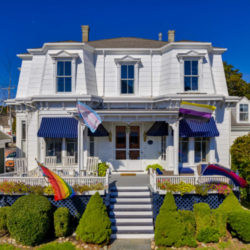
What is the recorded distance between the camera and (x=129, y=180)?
13.5m

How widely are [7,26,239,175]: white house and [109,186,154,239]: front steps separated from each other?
3424 mm

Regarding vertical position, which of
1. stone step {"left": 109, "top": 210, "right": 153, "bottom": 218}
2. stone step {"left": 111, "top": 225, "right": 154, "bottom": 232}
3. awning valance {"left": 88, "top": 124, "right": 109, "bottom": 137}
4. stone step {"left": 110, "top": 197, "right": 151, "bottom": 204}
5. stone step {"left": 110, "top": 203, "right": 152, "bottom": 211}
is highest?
awning valance {"left": 88, "top": 124, "right": 109, "bottom": 137}

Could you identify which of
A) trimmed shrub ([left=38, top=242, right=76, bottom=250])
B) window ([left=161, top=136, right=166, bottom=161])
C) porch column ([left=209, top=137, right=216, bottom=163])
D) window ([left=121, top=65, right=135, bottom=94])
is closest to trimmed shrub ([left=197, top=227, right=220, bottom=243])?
trimmed shrub ([left=38, top=242, right=76, bottom=250])

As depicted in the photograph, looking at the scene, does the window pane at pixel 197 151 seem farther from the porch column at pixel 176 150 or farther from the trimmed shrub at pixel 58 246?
Result: the trimmed shrub at pixel 58 246

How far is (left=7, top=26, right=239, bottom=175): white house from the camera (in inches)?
586

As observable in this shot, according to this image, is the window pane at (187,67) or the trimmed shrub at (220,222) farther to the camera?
the window pane at (187,67)

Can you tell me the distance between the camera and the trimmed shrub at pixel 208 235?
9.98 m

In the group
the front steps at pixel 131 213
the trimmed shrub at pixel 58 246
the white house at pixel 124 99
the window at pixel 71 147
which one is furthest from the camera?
the window at pixel 71 147

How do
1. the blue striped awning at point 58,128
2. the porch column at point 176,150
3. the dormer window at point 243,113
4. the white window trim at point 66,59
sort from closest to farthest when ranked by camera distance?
the porch column at point 176,150, the blue striped awning at point 58,128, the white window trim at point 66,59, the dormer window at point 243,113

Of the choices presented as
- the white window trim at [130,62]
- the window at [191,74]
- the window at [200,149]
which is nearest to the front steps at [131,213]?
the window at [200,149]

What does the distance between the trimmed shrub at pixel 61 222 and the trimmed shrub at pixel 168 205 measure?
4.04m

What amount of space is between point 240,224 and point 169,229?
2.96 m

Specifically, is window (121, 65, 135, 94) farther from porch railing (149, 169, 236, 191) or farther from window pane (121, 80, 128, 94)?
porch railing (149, 169, 236, 191)

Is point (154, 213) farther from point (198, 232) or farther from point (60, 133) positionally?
point (60, 133)
